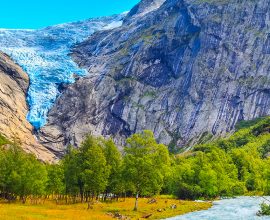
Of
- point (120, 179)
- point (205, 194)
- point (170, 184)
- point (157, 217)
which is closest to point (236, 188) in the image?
point (205, 194)

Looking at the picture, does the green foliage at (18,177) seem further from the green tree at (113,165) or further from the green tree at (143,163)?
the green tree at (143,163)

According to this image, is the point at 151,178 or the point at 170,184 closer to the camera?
the point at 151,178

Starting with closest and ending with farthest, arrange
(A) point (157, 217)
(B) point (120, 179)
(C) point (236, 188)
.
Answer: (A) point (157, 217) < (B) point (120, 179) < (C) point (236, 188)

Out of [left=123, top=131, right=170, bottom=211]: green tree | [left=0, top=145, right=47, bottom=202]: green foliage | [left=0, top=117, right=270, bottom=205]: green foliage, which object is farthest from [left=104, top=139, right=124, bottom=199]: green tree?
[left=123, top=131, right=170, bottom=211]: green tree

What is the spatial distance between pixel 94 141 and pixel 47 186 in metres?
30.9

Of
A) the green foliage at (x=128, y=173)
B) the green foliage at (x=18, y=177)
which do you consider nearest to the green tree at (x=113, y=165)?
the green foliage at (x=128, y=173)

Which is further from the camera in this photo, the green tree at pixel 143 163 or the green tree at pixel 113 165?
the green tree at pixel 113 165

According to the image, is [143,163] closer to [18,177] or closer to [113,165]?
[113,165]

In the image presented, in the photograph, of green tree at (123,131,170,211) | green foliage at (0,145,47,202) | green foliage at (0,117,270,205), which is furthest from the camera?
green foliage at (0,145,47,202)

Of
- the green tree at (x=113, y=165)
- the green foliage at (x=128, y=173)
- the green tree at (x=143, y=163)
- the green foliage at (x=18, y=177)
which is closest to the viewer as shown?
the green tree at (x=143, y=163)

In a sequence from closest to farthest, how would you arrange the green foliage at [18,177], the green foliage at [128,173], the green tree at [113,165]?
the green foliage at [128,173], the green foliage at [18,177], the green tree at [113,165]

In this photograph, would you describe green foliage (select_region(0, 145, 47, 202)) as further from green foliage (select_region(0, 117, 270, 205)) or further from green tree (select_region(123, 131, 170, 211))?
green tree (select_region(123, 131, 170, 211))

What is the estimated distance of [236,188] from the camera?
130625 millimetres

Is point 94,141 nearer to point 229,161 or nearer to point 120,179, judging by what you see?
point 120,179
